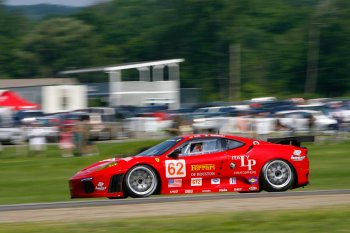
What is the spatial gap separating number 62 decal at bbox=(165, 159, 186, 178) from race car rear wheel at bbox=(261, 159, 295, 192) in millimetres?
1374

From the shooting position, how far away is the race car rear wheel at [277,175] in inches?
532

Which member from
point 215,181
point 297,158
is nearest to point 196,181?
point 215,181

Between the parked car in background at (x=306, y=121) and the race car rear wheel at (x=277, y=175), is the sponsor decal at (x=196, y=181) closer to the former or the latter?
the race car rear wheel at (x=277, y=175)

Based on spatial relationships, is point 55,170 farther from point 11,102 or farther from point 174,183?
point 11,102

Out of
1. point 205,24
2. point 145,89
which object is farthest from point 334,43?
point 145,89

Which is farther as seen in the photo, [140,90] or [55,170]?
[140,90]

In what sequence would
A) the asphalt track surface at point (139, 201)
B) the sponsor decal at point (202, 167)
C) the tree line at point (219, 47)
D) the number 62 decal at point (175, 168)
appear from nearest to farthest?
the asphalt track surface at point (139, 201)
the number 62 decal at point (175, 168)
the sponsor decal at point (202, 167)
the tree line at point (219, 47)

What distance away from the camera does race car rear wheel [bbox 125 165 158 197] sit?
1302 cm

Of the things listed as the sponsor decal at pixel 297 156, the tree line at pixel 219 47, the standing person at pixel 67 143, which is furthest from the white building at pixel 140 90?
the sponsor decal at pixel 297 156

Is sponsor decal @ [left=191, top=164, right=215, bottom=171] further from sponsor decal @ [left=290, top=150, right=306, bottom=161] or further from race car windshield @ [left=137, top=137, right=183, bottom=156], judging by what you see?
sponsor decal @ [left=290, top=150, right=306, bottom=161]

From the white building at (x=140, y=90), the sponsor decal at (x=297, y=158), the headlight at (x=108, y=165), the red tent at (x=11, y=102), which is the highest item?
the white building at (x=140, y=90)

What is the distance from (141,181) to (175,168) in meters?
0.65

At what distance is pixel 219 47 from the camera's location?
273 ft

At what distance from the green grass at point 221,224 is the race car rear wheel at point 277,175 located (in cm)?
343
